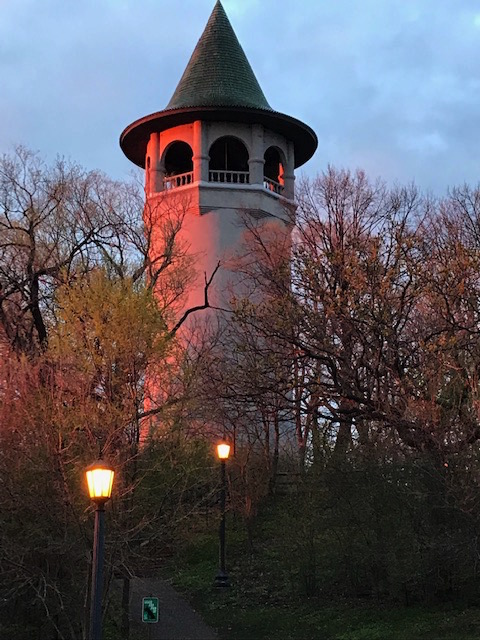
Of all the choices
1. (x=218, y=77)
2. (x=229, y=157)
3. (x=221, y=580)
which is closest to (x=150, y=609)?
(x=221, y=580)

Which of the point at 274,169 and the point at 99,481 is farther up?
the point at 274,169

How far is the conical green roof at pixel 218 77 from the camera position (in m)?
30.3

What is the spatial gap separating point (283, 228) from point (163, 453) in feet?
49.6

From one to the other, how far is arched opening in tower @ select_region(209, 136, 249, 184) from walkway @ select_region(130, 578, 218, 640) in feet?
54.7

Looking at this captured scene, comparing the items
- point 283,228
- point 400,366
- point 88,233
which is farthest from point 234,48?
point 400,366

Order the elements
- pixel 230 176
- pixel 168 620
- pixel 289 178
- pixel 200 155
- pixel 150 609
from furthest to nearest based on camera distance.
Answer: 1. pixel 230 176
2. pixel 289 178
3. pixel 200 155
4. pixel 168 620
5. pixel 150 609

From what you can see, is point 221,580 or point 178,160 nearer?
point 221,580

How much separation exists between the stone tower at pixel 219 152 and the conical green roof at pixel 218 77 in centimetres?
4

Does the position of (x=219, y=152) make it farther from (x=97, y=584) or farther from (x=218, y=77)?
(x=97, y=584)

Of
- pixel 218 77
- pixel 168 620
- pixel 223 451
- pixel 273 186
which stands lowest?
pixel 168 620

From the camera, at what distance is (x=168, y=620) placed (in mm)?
17484

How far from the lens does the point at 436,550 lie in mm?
14555

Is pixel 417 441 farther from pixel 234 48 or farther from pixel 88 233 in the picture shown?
pixel 234 48

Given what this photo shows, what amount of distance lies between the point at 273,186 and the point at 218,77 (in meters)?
4.64
